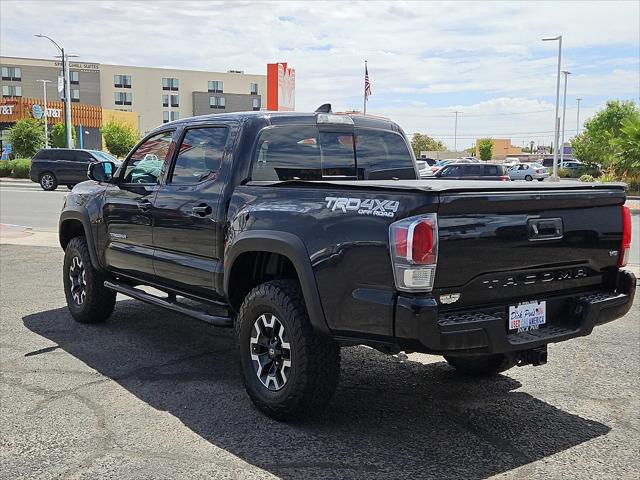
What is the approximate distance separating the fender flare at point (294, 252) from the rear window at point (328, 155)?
661 millimetres

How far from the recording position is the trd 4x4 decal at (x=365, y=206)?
3.67 meters

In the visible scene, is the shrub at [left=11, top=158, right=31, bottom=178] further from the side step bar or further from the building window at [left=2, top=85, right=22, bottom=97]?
the building window at [left=2, top=85, right=22, bottom=97]

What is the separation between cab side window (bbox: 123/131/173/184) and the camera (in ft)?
19.4

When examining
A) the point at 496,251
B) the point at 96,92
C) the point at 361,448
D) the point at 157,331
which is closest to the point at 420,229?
the point at 496,251

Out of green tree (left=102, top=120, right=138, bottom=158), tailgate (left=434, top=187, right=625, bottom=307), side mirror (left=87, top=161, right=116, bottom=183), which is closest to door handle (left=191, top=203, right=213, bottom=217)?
side mirror (left=87, top=161, right=116, bottom=183)

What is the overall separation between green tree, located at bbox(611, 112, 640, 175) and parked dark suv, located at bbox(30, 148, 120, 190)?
22429mm

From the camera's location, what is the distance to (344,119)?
216 inches

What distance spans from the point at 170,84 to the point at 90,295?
99.3m

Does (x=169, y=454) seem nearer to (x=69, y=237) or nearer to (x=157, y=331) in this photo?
(x=157, y=331)

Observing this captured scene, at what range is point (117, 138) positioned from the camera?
70.2 m

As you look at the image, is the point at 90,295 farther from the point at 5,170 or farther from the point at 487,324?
the point at 5,170

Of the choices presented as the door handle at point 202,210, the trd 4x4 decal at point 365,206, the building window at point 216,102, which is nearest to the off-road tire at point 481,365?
the trd 4x4 decal at point 365,206

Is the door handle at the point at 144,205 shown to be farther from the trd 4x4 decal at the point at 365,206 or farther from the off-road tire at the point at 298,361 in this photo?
the trd 4x4 decal at the point at 365,206

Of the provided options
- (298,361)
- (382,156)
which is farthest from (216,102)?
(298,361)
